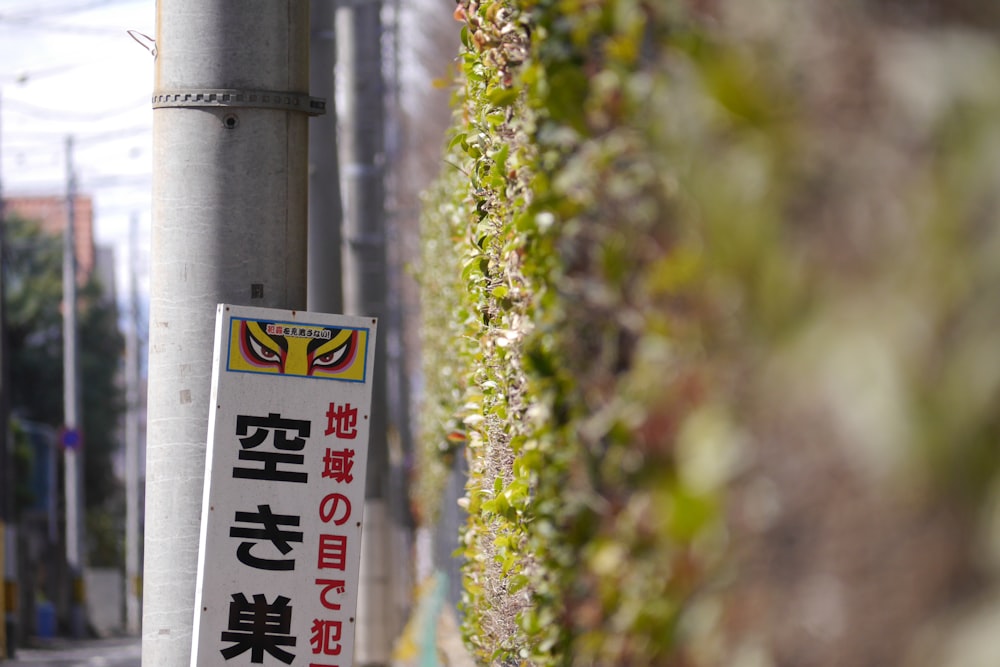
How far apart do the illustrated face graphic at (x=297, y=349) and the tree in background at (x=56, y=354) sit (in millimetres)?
34954

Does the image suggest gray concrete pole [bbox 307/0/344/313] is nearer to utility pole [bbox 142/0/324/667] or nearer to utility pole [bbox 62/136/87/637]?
utility pole [bbox 142/0/324/667]

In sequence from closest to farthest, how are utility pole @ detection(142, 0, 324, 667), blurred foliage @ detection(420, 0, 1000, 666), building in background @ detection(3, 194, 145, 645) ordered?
blurred foliage @ detection(420, 0, 1000, 666), utility pole @ detection(142, 0, 324, 667), building in background @ detection(3, 194, 145, 645)

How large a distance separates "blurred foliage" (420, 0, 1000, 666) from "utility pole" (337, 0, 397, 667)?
34.7ft

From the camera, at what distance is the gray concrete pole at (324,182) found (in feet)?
31.1

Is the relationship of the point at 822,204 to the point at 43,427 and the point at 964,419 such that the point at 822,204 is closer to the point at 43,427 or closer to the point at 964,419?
the point at 964,419

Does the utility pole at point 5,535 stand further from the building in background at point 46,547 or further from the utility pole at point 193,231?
the utility pole at point 193,231

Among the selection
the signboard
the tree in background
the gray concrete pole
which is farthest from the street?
the signboard

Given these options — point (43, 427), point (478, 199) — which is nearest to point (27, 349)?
point (43, 427)

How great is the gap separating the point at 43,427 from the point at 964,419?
41.8m

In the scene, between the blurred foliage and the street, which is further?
the street

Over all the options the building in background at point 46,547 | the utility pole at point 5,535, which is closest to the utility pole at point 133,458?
the building in background at point 46,547

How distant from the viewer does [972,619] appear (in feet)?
5.41

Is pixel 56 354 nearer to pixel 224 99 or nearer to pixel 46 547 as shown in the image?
pixel 46 547

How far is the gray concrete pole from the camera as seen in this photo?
9.49 m
